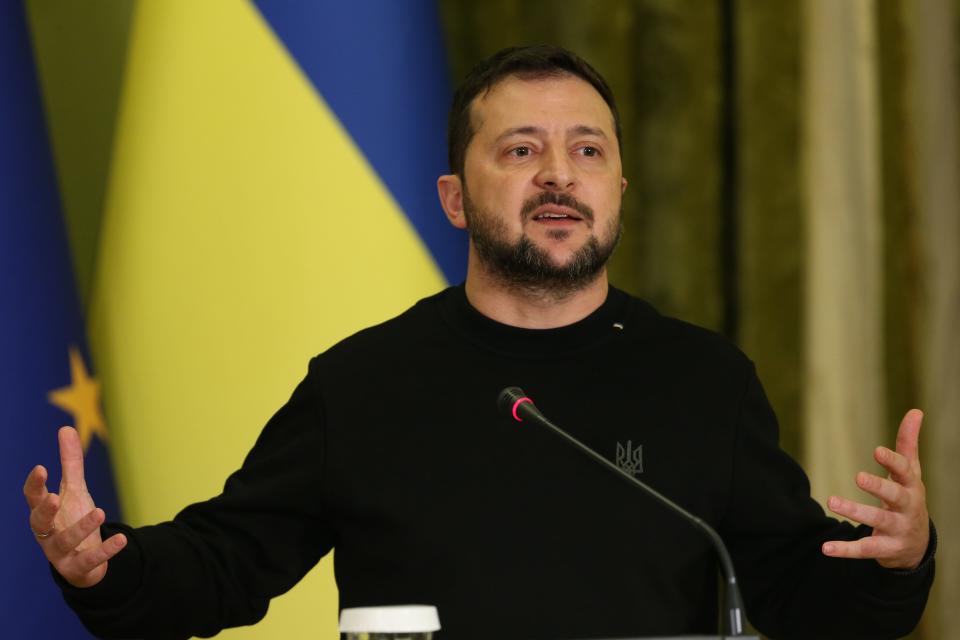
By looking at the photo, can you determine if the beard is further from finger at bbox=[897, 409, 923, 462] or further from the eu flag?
the eu flag

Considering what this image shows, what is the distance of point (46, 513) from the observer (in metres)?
1.48

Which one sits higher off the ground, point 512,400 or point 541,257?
point 541,257

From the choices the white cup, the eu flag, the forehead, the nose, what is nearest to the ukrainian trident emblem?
the nose

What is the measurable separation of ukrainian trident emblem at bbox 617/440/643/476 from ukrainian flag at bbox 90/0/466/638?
2.56ft

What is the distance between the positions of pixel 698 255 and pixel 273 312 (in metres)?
0.89

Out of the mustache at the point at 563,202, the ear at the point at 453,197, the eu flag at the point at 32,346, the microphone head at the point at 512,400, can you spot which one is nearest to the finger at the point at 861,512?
the microphone head at the point at 512,400

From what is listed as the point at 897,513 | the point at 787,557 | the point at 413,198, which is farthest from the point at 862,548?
the point at 413,198

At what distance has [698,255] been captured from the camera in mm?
2707

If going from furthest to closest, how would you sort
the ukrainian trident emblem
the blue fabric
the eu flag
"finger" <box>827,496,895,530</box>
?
1. the blue fabric
2. the eu flag
3. the ukrainian trident emblem
4. "finger" <box>827,496,895,530</box>

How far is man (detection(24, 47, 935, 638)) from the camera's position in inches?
67.4

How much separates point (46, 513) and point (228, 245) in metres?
1.00

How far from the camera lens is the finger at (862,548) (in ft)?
4.92

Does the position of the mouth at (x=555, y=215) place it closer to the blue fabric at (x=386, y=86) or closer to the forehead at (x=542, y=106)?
the forehead at (x=542, y=106)

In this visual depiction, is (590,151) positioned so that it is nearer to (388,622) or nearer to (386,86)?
(386,86)
